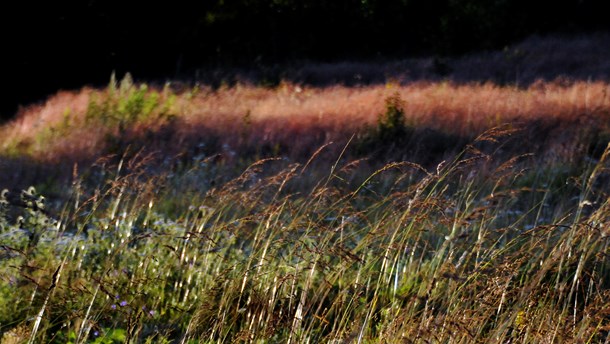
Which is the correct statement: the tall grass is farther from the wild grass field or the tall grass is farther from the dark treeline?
the dark treeline

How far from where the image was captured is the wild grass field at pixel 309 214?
305cm

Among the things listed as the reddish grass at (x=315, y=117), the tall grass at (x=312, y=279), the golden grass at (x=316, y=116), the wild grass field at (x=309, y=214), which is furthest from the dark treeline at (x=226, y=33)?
the tall grass at (x=312, y=279)

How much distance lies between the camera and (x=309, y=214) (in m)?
3.92

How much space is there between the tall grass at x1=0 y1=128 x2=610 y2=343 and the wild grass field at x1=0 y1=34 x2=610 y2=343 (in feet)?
0.08

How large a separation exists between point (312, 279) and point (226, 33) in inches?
887

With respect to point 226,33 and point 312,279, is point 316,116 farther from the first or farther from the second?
point 226,33

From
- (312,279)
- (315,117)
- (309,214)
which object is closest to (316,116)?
(315,117)

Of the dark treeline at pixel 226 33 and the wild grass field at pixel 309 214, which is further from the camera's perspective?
the dark treeline at pixel 226 33

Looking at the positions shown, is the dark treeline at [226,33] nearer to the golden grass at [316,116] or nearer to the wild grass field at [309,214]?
the wild grass field at [309,214]

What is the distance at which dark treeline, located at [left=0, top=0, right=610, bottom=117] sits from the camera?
71.4 ft

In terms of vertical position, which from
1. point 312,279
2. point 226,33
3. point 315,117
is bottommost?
point 315,117

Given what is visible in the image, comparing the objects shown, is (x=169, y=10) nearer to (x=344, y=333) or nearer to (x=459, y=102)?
(x=459, y=102)

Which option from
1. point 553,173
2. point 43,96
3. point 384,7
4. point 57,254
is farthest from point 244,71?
point 57,254

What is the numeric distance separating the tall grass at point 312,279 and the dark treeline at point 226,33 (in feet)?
54.0
